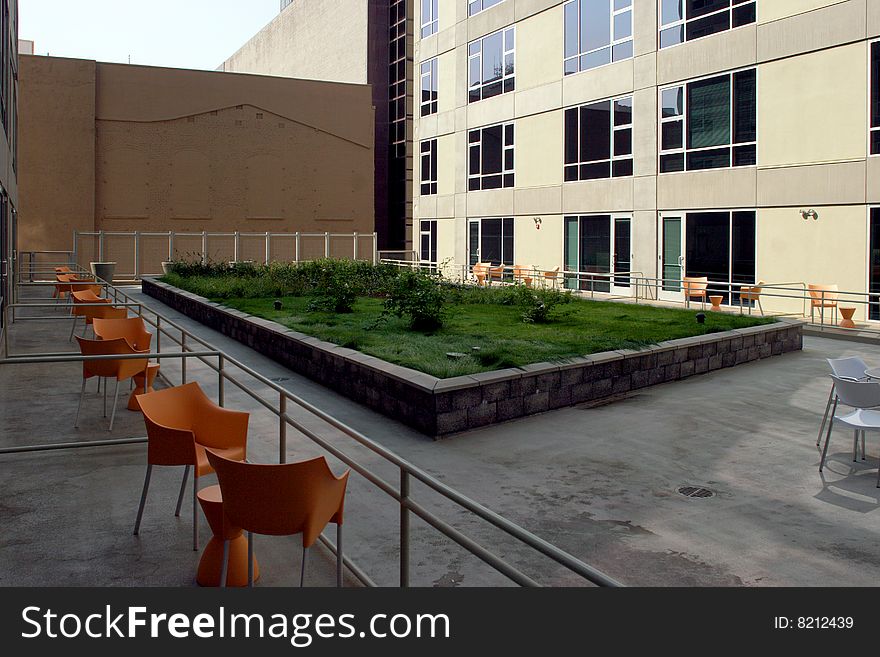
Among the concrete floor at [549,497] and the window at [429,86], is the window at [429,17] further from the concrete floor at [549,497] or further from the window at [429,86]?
→ the concrete floor at [549,497]

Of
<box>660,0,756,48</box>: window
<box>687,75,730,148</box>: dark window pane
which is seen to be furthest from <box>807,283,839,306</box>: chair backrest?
<box>660,0,756,48</box>: window

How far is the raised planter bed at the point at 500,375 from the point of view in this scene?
377 inches

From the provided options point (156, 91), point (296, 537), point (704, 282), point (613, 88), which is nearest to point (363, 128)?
point (156, 91)

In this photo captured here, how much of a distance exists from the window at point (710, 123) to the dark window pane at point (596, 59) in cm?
291

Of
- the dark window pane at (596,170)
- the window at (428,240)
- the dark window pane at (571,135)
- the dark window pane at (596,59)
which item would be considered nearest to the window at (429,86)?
the window at (428,240)

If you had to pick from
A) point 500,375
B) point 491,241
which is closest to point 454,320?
point 500,375

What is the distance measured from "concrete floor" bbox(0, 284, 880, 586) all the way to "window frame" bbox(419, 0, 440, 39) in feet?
96.4

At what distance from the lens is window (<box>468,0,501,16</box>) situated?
32812 millimetres

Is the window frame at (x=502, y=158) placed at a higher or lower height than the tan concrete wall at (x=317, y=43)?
lower

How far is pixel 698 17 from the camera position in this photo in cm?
2336

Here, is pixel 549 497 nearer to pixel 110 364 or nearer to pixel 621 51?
pixel 110 364

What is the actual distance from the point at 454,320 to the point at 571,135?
14.5 metres

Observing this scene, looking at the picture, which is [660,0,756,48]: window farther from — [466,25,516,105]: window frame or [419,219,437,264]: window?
[419,219,437,264]: window
